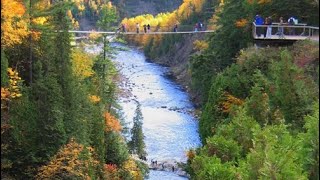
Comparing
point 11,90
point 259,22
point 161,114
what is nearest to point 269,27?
point 259,22

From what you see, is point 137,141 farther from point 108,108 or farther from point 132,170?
point 132,170

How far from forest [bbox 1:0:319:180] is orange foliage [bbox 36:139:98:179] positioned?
2.5 inches

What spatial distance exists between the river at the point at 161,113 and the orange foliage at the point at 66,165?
74.4 feet

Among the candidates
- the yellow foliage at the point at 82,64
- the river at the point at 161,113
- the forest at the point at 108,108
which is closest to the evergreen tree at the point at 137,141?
the river at the point at 161,113

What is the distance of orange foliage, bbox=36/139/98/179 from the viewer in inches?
1179

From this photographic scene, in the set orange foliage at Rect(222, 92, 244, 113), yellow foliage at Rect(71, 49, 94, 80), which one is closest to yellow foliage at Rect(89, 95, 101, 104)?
yellow foliage at Rect(71, 49, 94, 80)

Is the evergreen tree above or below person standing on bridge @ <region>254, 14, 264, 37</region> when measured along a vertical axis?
below

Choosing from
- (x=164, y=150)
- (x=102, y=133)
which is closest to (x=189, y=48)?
(x=164, y=150)

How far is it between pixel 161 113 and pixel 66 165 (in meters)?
51.7

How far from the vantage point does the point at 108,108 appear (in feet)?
166

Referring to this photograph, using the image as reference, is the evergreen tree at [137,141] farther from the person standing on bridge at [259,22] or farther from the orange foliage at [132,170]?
the person standing on bridge at [259,22]

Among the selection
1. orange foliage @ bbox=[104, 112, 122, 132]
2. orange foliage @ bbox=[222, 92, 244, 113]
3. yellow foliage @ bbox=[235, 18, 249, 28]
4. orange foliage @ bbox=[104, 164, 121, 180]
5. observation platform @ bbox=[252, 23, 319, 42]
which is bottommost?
orange foliage @ bbox=[104, 164, 121, 180]

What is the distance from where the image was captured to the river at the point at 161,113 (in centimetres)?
6462

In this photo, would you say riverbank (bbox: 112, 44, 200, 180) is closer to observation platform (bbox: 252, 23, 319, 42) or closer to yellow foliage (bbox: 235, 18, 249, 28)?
yellow foliage (bbox: 235, 18, 249, 28)
